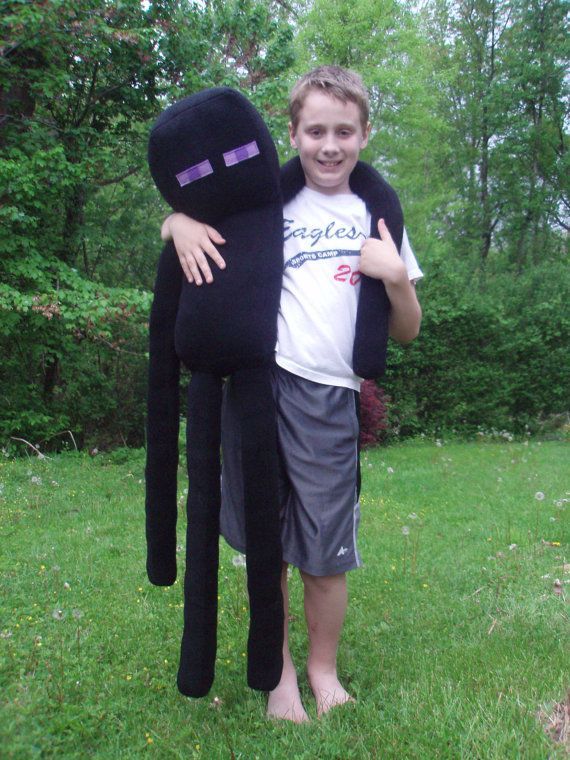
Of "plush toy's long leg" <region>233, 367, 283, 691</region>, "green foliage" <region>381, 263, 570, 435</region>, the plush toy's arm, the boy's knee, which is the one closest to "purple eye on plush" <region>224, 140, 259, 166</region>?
the plush toy's arm

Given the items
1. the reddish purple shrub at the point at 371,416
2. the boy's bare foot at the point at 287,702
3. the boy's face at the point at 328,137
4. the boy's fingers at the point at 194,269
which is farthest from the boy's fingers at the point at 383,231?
the reddish purple shrub at the point at 371,416

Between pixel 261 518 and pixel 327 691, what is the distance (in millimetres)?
709

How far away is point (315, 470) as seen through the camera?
197 centimetres

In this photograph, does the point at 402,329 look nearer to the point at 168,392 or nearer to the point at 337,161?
the point at 337,161

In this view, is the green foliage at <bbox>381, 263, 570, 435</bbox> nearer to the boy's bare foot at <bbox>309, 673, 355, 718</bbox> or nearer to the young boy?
the boy's bare foot at <bbox>309, 673, 355, 718</bbox>

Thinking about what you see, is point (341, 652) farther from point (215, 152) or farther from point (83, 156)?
point (83, 156)

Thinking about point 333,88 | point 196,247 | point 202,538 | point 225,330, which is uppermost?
point 333,88

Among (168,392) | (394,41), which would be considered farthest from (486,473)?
(394,41)

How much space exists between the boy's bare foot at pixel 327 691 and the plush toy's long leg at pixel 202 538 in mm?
409

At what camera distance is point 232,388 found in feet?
6.52

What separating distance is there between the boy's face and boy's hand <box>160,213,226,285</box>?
359 mm

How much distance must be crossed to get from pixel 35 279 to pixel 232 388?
6.25 meters

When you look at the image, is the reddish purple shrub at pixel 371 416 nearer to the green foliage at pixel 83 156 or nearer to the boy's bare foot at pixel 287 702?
the green foliage at pixel 83 156

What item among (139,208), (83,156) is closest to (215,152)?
(83,156)
